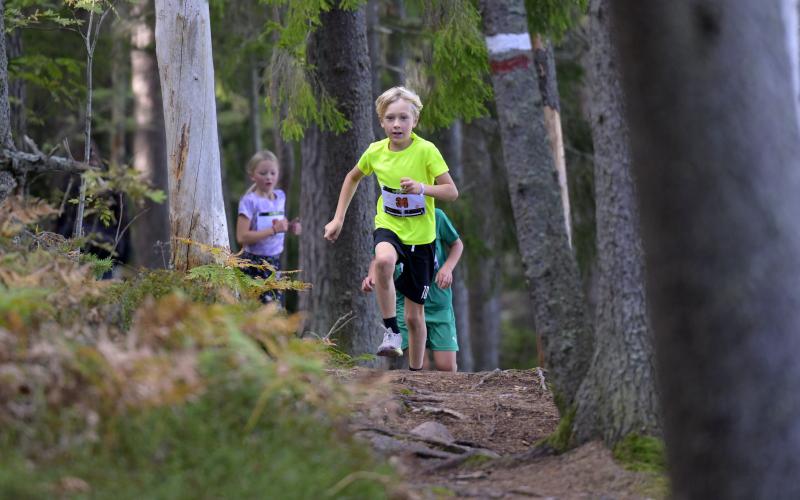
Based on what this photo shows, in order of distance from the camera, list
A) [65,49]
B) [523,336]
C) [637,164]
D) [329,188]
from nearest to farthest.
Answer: [637,164]
[329,188]
[65,49]
[523,336]

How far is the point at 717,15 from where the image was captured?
3455 mm

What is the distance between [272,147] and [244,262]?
17496mm

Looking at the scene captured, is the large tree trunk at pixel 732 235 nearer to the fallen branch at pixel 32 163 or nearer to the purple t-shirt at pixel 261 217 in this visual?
the fallen branch at pixel 32 163

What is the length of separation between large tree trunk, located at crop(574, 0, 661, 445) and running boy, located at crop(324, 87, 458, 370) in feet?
9.37

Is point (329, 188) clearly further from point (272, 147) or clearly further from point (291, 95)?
point (272, 147)

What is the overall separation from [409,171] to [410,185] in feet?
2.18

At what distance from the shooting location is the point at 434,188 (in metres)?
7.60

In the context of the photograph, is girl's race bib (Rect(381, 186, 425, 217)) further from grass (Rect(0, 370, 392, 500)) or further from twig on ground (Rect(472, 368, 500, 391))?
grass (Rect(0, 370, 392, 500))

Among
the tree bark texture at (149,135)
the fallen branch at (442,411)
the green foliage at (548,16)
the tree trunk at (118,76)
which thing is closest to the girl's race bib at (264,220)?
the tree trunk at (118,76)

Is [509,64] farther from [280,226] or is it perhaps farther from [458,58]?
[280,226]

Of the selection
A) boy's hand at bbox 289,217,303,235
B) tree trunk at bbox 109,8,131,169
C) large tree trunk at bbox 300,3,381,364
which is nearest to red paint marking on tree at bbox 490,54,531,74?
large tree trunk at bbox 300,3,381,364

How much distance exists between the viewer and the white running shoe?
7.98 metres

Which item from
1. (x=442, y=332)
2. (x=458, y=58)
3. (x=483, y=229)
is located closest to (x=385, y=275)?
(x=442, y=332)

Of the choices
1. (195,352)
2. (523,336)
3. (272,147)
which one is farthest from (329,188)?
(523,336)
